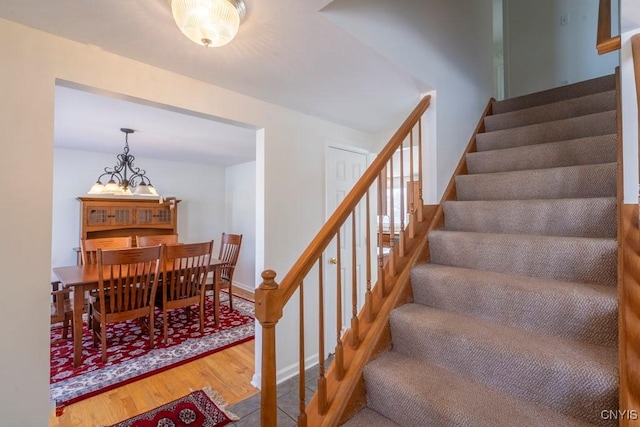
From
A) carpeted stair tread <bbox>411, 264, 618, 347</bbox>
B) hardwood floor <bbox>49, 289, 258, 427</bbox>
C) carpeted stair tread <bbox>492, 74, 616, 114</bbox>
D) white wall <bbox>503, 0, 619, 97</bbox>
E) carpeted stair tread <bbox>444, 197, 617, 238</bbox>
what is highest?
white wall <bbox>503, 0, 619, 97</bbox>

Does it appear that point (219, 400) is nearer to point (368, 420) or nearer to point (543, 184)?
point (368, 420)

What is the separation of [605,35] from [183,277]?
3.63 m

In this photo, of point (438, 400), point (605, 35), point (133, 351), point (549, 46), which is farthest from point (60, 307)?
point (549, 46)

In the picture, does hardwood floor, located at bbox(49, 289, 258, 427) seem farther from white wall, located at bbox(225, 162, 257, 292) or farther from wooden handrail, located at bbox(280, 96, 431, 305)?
white wall, located at bbox(225, 162, 257, 292)

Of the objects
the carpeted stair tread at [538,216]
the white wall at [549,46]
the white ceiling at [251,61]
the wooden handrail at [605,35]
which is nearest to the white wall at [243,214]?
the white ceiling at [251,61]

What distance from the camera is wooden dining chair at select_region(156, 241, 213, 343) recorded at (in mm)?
2934

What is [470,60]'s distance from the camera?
2.50 meters

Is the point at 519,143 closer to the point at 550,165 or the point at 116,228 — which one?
the point at 550,165

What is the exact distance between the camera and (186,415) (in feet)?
6.27

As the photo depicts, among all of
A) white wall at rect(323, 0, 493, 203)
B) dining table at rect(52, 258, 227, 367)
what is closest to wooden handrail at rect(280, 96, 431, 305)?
white wall at rect(323, 0, 493, 203)

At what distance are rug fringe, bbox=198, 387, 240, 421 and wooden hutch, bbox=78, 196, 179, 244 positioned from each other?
3084 mm

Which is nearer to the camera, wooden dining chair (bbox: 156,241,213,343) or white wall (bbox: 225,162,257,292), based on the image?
wooden dining chair (bbox: 156,241,213,343)

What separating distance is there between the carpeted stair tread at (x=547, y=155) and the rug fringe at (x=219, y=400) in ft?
8.09

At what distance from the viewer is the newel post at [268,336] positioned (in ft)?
3.51
